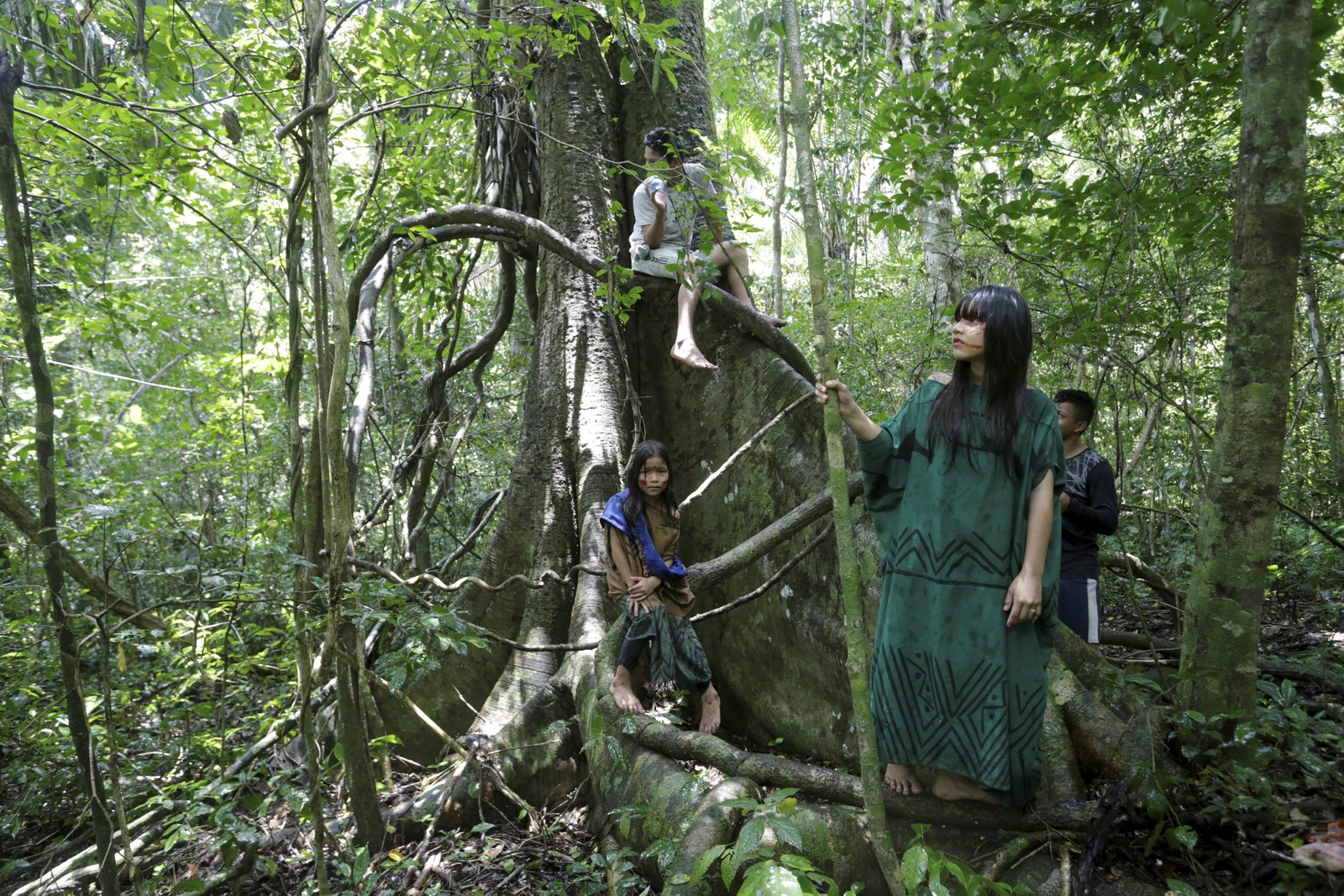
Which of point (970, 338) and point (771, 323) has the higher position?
point (771, 323)

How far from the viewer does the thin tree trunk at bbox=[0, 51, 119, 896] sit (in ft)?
7.98

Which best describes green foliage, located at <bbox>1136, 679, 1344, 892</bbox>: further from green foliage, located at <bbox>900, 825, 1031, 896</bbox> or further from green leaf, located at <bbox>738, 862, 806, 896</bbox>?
green leaf, located at <bbox>738, 862, 806, 896</bbox>

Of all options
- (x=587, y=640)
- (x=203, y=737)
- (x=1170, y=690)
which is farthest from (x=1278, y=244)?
(x=203, y=737)

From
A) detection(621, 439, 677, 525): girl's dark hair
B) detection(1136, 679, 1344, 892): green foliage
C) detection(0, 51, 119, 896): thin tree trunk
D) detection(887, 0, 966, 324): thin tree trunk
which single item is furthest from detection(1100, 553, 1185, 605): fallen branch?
detection(0, 51, 119, 896): thin tree trunk

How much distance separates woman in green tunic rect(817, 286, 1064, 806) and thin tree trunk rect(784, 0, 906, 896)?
10.6 inches

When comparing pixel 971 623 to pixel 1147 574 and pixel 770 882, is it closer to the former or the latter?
pixel 770 882

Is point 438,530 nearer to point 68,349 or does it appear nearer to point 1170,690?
point 1170,690

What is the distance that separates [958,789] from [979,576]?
65 cm

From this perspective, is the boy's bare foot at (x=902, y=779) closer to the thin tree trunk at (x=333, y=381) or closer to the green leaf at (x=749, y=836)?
the green leaf at (x=749, y=836)

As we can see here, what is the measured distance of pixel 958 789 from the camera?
2.30 metres

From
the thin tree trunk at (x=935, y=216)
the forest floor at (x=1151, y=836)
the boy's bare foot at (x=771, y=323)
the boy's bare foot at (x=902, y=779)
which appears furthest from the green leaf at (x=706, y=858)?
the thin tree trunk at (x=935, y=216)

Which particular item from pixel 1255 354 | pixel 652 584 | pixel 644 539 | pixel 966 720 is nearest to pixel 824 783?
pixel 966 720

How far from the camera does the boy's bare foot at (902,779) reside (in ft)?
7.78

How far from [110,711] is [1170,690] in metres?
3.42
